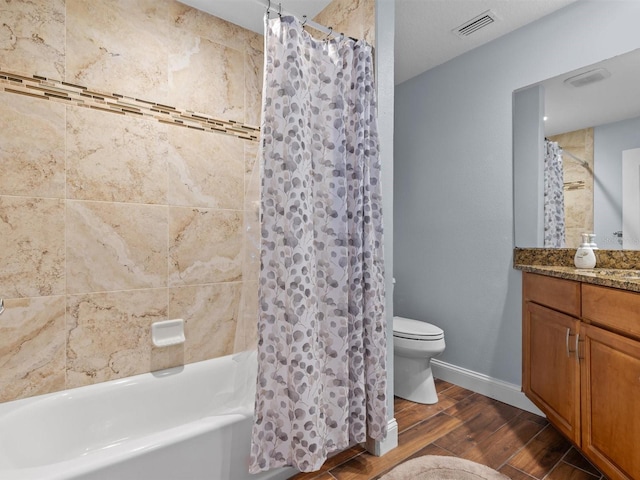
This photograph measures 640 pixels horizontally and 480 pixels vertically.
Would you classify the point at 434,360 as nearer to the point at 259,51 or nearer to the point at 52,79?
the point at 259,51

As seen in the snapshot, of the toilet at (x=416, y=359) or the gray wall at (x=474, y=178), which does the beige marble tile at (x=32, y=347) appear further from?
the gray wall at (x=474, y=178)

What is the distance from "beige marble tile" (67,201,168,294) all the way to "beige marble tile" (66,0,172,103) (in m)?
0.63

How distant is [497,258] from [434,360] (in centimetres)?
101

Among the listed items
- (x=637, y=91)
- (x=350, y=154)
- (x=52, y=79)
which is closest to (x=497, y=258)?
(x=637, y=91)

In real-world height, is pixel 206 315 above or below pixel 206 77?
below

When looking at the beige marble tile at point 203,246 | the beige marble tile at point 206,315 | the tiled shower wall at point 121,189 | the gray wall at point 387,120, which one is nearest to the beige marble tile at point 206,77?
the tiled shower wall at point 121,189

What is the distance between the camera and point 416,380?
2.32m

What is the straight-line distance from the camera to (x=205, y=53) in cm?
200

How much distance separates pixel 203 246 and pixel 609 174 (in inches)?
94.6

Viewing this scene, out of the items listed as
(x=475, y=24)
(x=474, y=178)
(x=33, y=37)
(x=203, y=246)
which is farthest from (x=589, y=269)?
(x=33, y=37)

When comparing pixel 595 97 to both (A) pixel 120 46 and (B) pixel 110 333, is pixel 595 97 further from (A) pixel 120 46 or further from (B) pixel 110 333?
(B) pixel 110 333

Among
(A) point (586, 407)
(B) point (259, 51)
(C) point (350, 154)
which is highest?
(B) point (259, 51)

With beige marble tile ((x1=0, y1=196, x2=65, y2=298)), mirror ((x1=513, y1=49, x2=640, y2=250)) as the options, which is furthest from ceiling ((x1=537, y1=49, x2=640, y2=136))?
beige marble tile ((x1=0, y1=196, x2=65, y2=298))

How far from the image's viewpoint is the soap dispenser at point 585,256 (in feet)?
6.17
